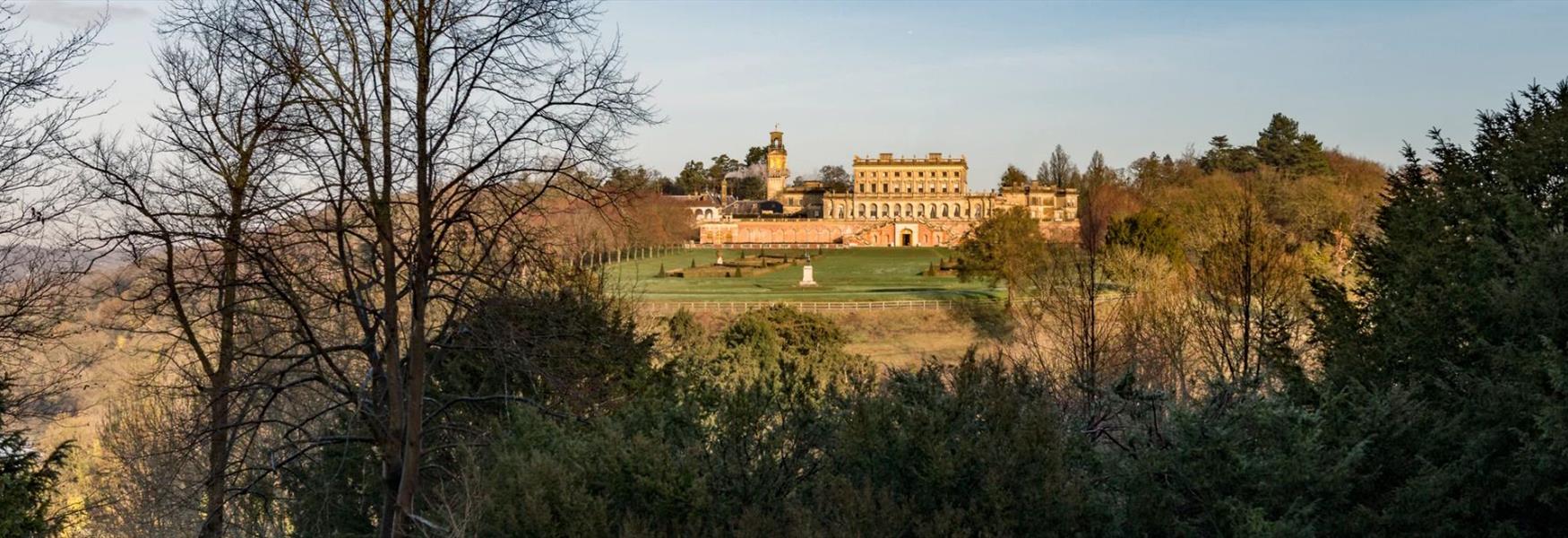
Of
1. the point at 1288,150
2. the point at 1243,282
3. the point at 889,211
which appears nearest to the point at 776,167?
the point at 889,211

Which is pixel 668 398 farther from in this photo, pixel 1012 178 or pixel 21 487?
pixel 1012 178

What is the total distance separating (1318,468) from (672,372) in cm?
846

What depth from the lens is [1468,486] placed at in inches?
283

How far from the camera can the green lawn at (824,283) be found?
51.2m

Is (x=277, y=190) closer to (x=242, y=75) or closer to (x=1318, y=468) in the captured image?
(x=242, y=75)

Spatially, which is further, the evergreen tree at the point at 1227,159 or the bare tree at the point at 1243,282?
the evergreen tree at the point at 1227,159

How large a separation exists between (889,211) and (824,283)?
41670 mm

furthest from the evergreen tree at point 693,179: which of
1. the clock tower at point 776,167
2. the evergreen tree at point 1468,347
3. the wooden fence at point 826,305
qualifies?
the evergreen tree at point 1468,347

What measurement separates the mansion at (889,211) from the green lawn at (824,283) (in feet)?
41.5

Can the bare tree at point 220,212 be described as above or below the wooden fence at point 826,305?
above

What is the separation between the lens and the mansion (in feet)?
314

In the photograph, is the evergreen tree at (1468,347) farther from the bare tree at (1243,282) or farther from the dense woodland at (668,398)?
the bare tree at (1243,282)

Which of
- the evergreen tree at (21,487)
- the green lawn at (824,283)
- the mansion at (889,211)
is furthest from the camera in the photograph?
the mansion at (889,211)

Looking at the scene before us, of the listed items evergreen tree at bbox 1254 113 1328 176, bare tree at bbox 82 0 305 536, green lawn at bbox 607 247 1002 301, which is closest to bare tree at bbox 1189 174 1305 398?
bare tree at bbox 82 0 305 536
